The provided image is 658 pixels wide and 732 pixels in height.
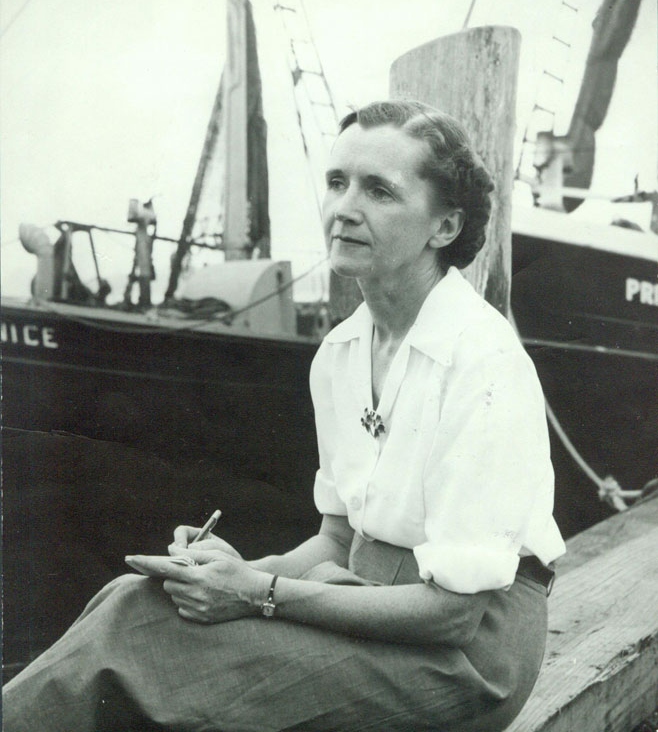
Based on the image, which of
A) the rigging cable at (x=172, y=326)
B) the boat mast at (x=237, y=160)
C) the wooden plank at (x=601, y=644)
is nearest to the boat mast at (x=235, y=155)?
the boat mast at (x=237, y=160)

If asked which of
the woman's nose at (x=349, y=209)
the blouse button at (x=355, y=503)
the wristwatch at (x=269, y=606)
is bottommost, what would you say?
the wristwatch at (x=269, y=606)

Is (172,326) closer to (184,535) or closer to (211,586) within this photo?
(184,535)

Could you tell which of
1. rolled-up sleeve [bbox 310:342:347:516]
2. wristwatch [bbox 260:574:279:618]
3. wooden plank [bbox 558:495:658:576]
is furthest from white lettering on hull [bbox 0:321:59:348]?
wooden plank [bbox 558:495:658:576]

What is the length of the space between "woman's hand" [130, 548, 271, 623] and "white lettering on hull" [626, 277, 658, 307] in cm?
211

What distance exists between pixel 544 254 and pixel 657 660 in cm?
135

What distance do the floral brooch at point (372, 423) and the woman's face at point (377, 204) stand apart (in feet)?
0.93

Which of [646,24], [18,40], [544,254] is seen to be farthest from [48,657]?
[646,24]

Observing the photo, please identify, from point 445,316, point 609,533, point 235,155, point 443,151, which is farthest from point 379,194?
point 609,533

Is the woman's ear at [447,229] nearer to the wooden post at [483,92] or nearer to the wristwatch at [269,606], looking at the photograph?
the wooden post at [483,92]

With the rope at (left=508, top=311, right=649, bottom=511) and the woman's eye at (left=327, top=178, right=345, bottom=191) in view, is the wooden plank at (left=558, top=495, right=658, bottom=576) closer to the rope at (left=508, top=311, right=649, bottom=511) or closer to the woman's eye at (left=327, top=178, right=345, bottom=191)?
the rope at (left=508, top=311, right=649, bottom=511)

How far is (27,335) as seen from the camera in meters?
1.93

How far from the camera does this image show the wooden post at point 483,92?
242cm

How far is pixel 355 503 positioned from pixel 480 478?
336 millimetres

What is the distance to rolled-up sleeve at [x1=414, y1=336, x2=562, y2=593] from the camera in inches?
66.4
